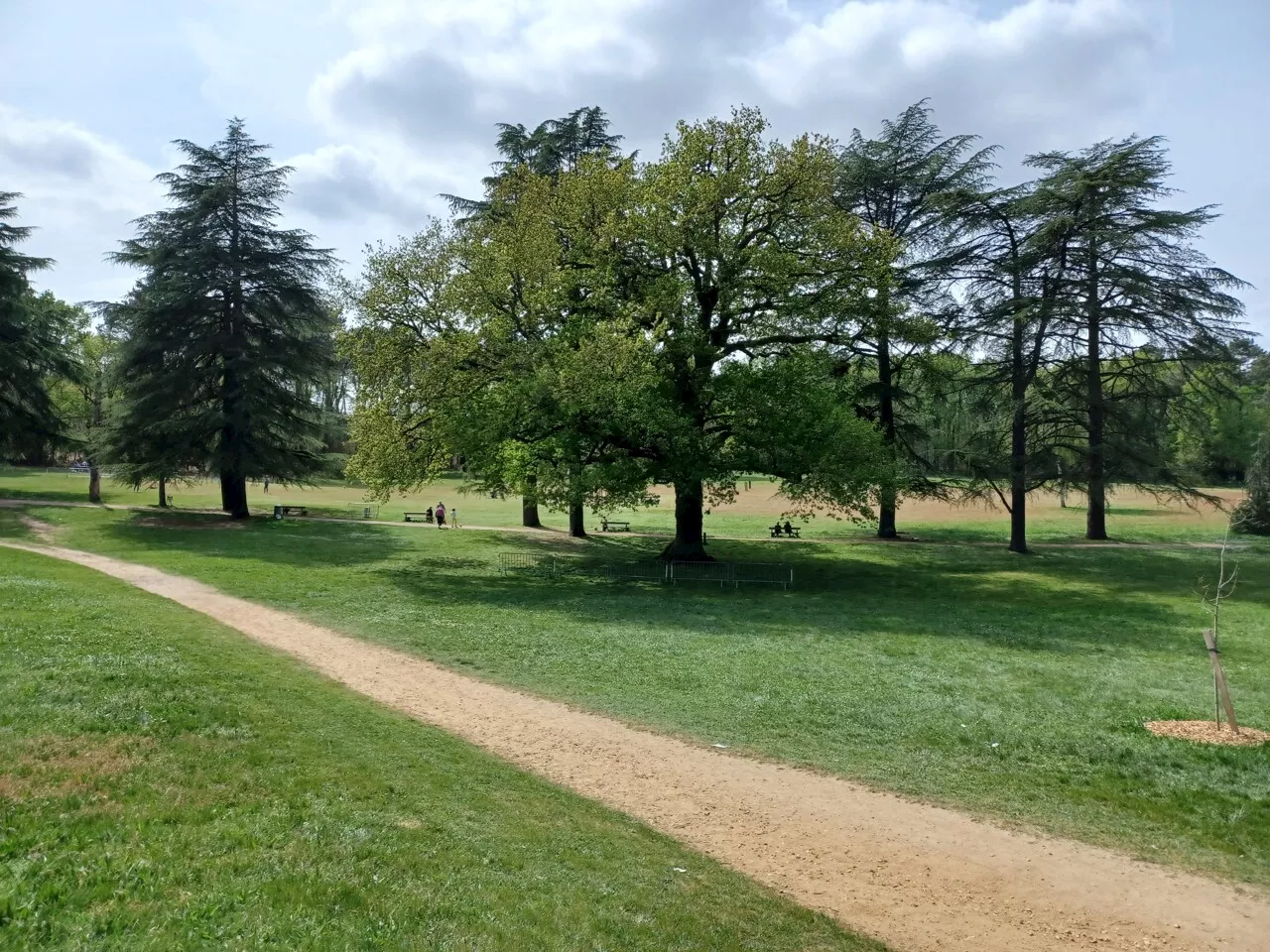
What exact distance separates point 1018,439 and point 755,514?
23.9 metres

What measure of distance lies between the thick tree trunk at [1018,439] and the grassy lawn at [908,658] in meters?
2.71

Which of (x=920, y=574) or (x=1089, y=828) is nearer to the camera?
(x=1089, y=828)

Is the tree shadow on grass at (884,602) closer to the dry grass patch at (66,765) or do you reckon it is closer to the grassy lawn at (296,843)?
the grassy lawn at (296,843)

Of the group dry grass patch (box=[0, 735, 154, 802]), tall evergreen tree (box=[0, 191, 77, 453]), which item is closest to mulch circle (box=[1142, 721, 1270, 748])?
dry grass patch (box=[0, 735, 154, 802])

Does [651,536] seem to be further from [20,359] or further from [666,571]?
[20,359]

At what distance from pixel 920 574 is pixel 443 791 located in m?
21.8

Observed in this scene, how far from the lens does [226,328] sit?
37.1 metres

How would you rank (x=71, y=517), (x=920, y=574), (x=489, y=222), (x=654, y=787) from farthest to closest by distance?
(x=71, y=517) → (x=489, y=222) → (x=920, y=574) → (x=654, y=787)

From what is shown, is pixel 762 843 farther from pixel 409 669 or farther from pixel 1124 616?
pixel 1124 616

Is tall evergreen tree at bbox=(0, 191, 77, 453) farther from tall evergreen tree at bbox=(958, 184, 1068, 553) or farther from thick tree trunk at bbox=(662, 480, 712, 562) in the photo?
tall evergreen tree at bbox=(958, 184, 1068, 553)

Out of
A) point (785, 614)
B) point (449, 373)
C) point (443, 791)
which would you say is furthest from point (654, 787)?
point (449, 373)

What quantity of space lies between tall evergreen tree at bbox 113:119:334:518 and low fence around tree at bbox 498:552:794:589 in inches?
667

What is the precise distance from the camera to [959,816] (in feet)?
26.1

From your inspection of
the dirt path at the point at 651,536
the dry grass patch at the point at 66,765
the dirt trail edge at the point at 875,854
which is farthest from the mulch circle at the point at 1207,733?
the dirt path at the point at 651,536
